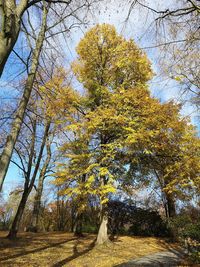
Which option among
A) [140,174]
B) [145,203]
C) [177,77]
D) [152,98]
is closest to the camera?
[177,77]

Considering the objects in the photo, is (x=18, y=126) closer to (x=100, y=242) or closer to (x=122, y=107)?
(x=122, y=107)

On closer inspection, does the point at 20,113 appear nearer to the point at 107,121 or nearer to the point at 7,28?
the point at 7,28

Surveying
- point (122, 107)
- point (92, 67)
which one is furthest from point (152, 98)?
point (92, 67)

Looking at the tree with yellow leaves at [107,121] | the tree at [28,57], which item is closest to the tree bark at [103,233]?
the tree with yellow leaves at [107,121]

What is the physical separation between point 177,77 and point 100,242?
25.9ft

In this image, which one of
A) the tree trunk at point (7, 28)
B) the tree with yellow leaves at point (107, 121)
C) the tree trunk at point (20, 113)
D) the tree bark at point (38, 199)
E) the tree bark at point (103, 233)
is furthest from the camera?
the tree bark at point (38, 199)

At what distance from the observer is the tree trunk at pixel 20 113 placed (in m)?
4.34

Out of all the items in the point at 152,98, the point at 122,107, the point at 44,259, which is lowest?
the point at 44,259

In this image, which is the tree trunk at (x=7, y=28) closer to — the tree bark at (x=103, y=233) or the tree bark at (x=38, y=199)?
the tree bark at (x=103, y=233)

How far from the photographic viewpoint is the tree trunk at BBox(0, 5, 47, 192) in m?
A: 4.34

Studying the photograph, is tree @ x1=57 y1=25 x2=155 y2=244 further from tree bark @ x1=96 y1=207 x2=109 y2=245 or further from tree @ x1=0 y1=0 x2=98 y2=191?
tree @ x1=0 y1=0 x2=98 y2=191

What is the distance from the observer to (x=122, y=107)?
10.1 metres

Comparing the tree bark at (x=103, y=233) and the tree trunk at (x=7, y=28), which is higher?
the tree trunk at (x=7, y=28)

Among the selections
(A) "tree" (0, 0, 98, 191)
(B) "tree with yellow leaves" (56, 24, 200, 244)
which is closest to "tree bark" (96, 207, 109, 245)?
(B) "tree with yellow leaves" (56, 24, 200, 244)
